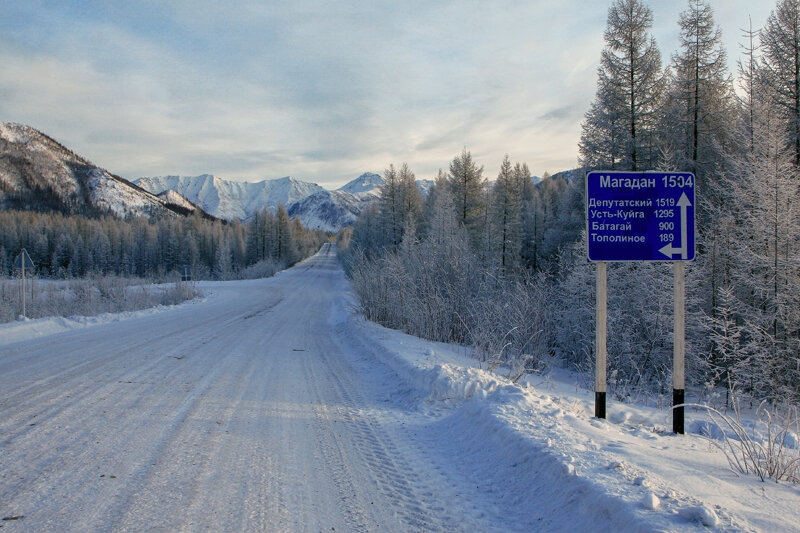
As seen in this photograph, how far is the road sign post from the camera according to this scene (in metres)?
4.55

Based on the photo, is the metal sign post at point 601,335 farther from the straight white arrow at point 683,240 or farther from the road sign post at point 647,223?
the straight white arrow at point 683,240

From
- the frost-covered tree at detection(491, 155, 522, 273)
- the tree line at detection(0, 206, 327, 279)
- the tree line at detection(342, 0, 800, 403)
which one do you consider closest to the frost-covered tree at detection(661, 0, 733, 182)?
the tree line at detection(342, 0, 800, 403)

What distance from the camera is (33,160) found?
171m

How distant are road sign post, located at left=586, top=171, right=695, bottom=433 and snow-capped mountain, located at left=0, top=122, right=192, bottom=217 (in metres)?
196

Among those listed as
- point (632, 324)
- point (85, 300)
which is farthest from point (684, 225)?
point (85, 300)

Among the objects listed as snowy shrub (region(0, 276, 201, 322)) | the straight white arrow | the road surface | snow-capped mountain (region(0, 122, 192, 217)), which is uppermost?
snow-capped mountain (region(0, 122, 192, 217))

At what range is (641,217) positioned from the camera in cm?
461

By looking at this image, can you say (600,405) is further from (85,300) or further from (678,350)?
(85,300)

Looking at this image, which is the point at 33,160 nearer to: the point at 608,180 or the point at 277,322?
the point at 277,322

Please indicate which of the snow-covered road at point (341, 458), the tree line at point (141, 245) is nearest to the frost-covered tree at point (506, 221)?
the snow-covered road at point (341, 458)

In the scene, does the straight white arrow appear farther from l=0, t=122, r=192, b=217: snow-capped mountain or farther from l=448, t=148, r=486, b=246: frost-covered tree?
l=0, t=122, r=192, b=217: snow-capped mountain

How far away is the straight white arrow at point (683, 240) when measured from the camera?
4.53m

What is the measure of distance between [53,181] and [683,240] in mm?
221372

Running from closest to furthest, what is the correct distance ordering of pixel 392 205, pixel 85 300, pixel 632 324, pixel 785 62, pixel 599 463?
pixel 599 463 < pixel 632 324 < pixel 785 62 < pixel 85 300 < pixel 392 205
